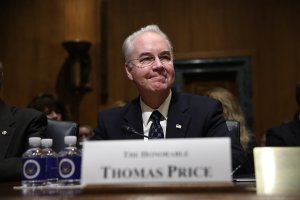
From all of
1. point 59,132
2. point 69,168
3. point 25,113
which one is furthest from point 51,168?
point 25,113

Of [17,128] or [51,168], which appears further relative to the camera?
[17,128]

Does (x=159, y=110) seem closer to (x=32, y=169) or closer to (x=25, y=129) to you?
(x=25, y=129)

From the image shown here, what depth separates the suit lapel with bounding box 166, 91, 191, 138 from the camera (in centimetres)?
248

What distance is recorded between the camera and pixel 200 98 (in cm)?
270

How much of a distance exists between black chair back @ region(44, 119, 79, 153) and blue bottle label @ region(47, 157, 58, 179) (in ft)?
3.66

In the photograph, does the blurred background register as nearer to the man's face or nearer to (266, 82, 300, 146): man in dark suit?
(266, 82, 300, 146): man in dark suit

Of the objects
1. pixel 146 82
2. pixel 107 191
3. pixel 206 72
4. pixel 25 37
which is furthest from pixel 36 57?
pixel 107 191

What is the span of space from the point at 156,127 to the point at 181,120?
0.13 meters

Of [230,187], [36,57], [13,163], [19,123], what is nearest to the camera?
[230,187]

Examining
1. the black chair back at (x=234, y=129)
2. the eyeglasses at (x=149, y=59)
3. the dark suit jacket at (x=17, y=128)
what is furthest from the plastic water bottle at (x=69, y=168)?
the black chair back at (x=234, y=129)

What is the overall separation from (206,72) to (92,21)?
179 centimetres

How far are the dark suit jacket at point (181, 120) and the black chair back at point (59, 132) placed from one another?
1.11 ft

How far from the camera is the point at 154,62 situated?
2.62 metres

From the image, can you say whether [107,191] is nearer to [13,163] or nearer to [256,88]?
[13,163]
